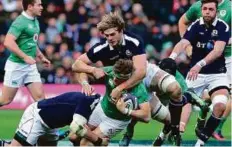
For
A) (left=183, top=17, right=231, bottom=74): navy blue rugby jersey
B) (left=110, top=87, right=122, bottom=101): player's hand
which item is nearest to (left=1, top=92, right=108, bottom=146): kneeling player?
(left=110, top=87, right=122, bottom=101): player's hand

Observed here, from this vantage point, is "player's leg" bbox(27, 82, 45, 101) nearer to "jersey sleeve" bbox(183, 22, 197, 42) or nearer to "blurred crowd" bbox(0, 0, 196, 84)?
"jersey sleeve" bbox(183, 22, 197, 42)

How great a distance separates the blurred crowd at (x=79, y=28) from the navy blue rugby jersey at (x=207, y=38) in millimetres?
6938

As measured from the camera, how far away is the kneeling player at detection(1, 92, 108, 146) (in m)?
9.84

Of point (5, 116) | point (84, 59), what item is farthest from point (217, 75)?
point (5, 116)

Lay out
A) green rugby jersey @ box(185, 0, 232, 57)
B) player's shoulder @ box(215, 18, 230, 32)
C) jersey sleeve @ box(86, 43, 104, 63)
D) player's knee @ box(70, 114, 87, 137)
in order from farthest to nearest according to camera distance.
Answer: green rugby jersey @ box(185, 0, 232, 57) → player's shoulder @ box(215, 18, 230, 32) → jersey sleeve @ box(86, 43, 104, 63) → player's knee @ box(70, 114, 87, 137)

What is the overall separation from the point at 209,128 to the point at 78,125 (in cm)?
267

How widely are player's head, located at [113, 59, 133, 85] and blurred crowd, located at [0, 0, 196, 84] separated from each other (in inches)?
368

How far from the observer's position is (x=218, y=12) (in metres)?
13.2

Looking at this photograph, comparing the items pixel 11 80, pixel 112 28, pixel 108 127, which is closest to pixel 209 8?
pixel 112 28

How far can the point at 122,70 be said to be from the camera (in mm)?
10141

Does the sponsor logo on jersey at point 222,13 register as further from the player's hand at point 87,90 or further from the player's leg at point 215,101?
the player's hand at point 87,90

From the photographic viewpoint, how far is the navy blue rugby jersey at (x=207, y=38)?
12.2m

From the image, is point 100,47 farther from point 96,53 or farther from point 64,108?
point 64,108

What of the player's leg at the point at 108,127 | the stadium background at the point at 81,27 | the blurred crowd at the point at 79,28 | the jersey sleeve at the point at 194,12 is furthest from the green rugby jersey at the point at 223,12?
the blurred crowd at the point at 79,28
